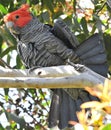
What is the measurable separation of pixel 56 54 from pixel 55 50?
3cm

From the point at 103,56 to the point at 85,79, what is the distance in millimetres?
783

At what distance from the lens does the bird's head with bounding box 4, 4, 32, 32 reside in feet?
8.34

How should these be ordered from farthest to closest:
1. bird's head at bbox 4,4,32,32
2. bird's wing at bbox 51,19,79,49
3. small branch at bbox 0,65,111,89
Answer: bird's head at bbox 4,4,32,32, bird's wing at bbox 51,19,79,49, small branch at bbox 0,65,111,89

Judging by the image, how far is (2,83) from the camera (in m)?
1.31

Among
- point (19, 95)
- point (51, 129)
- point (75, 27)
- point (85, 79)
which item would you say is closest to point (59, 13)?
point (75, 27)

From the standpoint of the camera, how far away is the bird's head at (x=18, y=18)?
8.34 ft

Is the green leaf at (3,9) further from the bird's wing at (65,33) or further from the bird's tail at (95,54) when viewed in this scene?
the bird's tail at (95,54)

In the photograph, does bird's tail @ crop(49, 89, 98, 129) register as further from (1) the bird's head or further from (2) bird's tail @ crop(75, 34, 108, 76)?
(1) the bird's head

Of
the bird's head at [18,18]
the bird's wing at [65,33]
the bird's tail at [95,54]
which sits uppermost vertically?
the bird's head at [18,18]

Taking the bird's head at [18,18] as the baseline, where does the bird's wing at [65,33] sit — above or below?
below

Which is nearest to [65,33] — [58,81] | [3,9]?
[3,9]

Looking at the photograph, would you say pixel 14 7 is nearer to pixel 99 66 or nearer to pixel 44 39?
pixel 44 39

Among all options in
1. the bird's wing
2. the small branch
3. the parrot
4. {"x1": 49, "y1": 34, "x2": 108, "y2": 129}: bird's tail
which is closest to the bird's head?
the parrot

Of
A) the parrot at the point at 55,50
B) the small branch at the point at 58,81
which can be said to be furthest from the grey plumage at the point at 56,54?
the small branch at the point at 58,81
